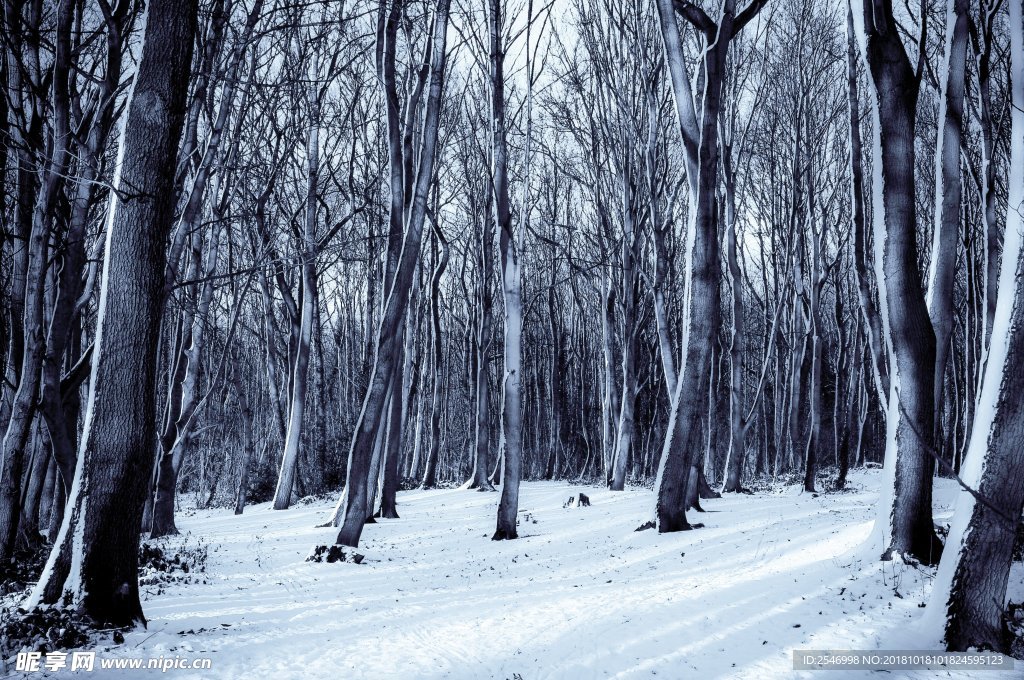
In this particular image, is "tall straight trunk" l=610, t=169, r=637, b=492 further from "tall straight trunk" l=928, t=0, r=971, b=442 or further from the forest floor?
"tall straight trunk" l=928, t=0, r=971, b=442

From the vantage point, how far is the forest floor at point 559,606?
14.3 ft

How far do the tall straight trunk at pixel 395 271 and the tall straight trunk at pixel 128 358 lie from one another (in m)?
4.41

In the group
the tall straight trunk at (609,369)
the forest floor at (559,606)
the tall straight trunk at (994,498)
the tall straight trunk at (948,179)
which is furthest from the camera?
the tall straight trunk at (609,369)

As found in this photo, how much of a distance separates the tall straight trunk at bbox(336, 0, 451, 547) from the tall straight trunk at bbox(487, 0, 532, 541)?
892 mm

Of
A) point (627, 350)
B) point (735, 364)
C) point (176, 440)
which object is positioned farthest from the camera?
point (627, 350)

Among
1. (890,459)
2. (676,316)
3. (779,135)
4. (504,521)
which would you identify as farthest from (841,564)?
(676,316)

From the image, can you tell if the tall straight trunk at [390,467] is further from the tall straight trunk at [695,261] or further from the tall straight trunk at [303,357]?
the tall straight trunk at [695,261]

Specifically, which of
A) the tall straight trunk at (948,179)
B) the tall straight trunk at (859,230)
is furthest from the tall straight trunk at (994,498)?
the tall straight trunk at (859,230)

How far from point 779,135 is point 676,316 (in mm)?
8964

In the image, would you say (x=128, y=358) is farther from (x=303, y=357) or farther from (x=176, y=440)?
(x=303, y=357)

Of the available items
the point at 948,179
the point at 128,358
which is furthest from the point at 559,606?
the point at 948,179

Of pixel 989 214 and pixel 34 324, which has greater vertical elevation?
pixel 989 214

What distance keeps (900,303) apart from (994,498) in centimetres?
238

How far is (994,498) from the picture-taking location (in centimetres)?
391
